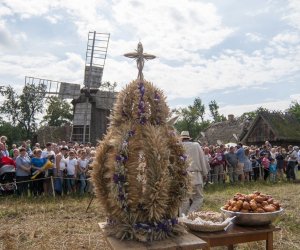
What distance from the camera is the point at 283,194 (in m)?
12.6

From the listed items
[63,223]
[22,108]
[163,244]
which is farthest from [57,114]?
[163,244]

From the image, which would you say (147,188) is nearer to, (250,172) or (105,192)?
(105,192)

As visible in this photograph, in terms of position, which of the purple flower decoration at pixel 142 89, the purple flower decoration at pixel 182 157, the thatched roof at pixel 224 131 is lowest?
the purple flower decoration at pixel 182 157

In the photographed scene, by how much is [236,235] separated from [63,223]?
4891 mm

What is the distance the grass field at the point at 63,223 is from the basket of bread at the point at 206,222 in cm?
92

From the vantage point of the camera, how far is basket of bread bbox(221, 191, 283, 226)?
408cm

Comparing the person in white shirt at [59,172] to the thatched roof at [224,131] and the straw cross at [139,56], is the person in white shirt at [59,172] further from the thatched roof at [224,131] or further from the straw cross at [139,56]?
the thatched roof at [224,131]

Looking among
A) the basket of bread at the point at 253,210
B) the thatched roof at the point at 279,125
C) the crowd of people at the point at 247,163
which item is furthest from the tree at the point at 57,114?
the basket of bread at the point at 253,210

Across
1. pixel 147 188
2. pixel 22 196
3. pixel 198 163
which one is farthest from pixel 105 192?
pixel 22 196

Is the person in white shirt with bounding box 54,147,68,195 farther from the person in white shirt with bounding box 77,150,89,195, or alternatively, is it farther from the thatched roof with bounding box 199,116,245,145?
the thatched roof with bounding box 199,116,245,145

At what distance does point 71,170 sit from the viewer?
12.5m

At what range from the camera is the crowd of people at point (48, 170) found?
11836mm

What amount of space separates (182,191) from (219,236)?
Answer: 732 mm

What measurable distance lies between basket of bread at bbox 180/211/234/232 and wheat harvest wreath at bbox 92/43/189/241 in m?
0.44
